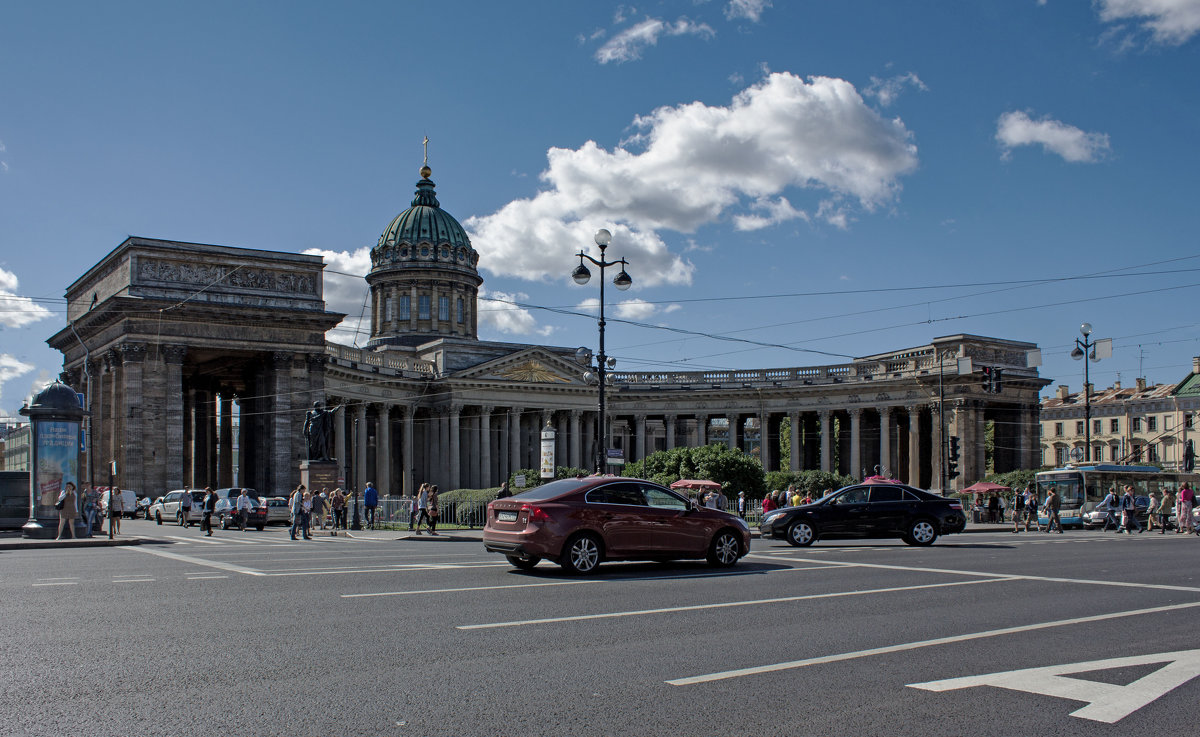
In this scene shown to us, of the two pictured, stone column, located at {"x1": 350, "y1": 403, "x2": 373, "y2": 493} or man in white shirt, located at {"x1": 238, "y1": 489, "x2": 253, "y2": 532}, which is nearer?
man in white shirt, located at {"x1": 238, "y1": 489, "x2": 253, "y2": 532}

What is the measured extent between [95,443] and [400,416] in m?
25.5

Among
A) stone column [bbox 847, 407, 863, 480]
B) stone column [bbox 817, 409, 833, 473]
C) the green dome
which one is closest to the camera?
stone column [bbox 847, 407, 863, 480]

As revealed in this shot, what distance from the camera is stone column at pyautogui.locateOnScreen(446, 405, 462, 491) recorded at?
73188 mm

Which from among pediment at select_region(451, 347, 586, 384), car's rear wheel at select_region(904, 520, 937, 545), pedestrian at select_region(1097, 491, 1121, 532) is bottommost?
pedestrian at select_region(1097, 491, 1121, 532)

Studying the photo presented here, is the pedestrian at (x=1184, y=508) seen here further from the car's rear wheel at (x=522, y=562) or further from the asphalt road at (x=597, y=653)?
the car's rear wheel at (x=522, y=562)

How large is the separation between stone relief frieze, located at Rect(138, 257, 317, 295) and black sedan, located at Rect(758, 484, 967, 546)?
37.2 m

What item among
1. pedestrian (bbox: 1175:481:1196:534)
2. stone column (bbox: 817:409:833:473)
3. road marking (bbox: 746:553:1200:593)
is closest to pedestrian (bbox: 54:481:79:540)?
road marking (bbox: 746:553:1200:593)

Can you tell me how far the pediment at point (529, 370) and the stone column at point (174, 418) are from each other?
999 inches

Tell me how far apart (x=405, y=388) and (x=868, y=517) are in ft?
176

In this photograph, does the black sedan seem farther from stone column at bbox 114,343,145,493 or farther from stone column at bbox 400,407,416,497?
stone column at bbox 400,407,416,497

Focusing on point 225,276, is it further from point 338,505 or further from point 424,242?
point 424,242

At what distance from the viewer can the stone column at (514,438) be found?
254 ft

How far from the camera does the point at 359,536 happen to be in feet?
106

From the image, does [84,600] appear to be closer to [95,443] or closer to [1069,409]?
[95,443]
